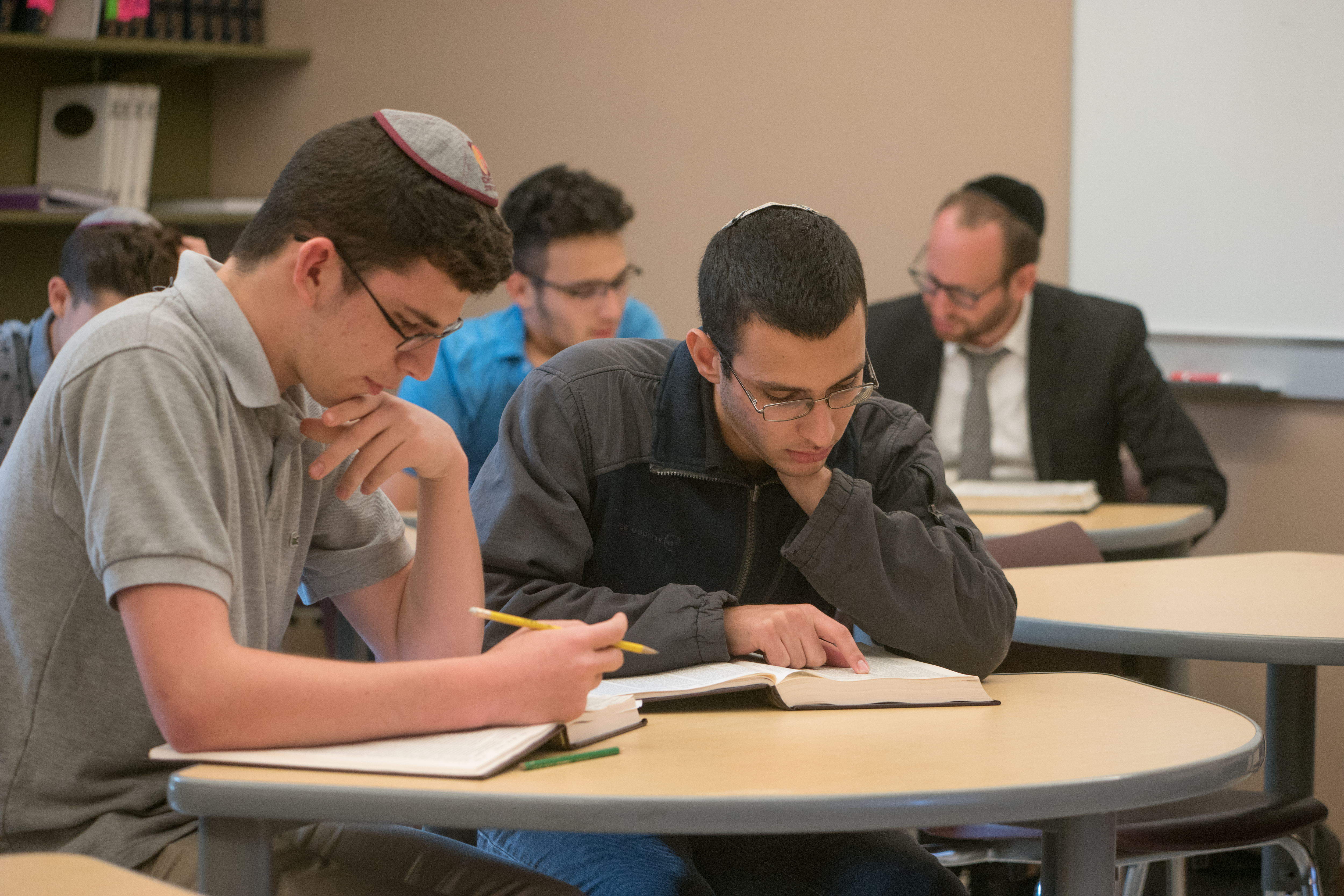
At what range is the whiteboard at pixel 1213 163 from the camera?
3299mm

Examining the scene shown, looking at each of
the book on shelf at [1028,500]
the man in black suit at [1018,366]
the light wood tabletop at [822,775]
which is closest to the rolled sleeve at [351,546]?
the light wood tabletop at [822,775]

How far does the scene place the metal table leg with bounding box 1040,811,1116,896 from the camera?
3.74 feet

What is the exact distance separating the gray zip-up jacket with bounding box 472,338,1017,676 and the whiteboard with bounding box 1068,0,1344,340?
2094 millimetres

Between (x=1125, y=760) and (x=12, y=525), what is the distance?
3.33ft

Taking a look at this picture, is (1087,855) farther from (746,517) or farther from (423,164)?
(423,164)

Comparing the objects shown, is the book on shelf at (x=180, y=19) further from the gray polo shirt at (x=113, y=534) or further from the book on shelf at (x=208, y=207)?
the gray polo shirt at (x=113, y=534)

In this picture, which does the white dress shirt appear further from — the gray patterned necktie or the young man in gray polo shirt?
the young man in gray polo shirt

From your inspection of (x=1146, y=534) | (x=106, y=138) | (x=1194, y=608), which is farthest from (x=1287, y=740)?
(x=106, y=138)

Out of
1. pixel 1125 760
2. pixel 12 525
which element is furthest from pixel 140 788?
pixel 1125 760

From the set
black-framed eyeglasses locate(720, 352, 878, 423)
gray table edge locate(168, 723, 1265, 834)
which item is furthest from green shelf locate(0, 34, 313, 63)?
gray table edge locate(168, 723, 1265, 834)

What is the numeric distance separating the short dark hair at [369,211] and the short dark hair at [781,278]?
1.21ft

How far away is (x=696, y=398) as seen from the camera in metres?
1.63

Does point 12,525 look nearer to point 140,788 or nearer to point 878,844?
point 140,788

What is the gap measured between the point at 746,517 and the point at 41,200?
10.2 ft
